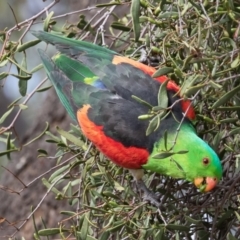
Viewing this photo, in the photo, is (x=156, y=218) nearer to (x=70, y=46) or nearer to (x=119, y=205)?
(x=119, y=205)

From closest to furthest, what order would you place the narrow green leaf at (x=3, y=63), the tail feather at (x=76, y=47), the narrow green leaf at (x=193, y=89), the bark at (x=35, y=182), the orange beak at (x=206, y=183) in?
the narrow green leaf at (x=193, y=89) → the orange beak at (x=206, y=183) → the narrow green leaf at (x=3, y=63) → the tail feather at (x=76, y=47) → the bark at (x=35, y=182)

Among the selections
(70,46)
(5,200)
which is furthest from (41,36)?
(5,200)

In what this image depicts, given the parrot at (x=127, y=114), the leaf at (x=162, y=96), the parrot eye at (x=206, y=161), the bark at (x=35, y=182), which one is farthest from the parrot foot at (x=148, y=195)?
the bark at (x=35, y=182)

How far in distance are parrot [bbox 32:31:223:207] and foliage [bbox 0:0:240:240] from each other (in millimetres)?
34

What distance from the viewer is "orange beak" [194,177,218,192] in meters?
1.04

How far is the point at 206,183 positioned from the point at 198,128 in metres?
0.17

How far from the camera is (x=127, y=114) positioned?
1.15 meters

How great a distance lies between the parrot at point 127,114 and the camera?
1072 millimetres

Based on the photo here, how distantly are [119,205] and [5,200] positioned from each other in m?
1.40

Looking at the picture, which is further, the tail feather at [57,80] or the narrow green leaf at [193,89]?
the tail feather at [57,80]

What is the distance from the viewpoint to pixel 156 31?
1.18 meters

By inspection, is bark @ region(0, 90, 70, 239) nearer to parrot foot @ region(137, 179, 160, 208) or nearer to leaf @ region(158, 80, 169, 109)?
parrot foot @ region(137, 179, 160, 208)

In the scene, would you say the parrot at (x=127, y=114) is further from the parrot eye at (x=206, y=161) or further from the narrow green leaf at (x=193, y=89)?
the narrow green leaf at (x=193, y=89)

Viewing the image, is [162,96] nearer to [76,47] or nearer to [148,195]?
[148,195]
